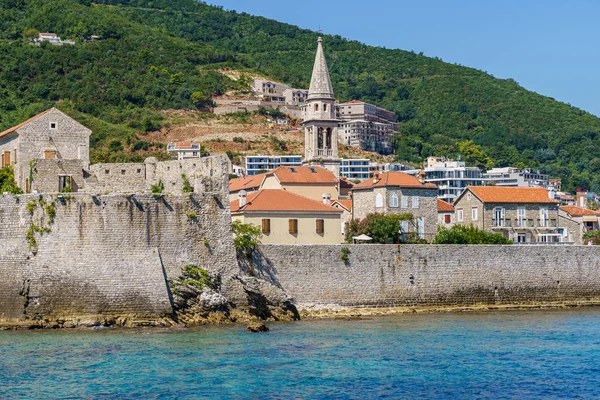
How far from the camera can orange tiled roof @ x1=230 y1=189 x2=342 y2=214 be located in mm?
45000

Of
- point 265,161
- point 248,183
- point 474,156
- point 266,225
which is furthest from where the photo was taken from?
point 474,156

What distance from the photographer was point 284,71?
16550cm

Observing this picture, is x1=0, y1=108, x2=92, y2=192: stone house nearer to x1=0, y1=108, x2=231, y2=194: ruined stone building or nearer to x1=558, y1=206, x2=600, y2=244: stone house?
x1=0, y1=108, x2=231, y2=194: ruined stone building

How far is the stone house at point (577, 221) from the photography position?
62.6 metres

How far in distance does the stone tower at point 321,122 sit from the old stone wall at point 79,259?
4238 centimetres

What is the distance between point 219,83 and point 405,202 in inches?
Result: 3262

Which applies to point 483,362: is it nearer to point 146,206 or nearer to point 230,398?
point 230,398

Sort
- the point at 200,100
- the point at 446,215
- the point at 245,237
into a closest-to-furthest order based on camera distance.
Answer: the point at 245,237
the point at 446,215
the point at 200,100

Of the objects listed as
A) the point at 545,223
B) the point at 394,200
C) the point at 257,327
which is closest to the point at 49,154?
the point at 257,327

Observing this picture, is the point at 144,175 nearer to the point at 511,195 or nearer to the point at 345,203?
the point at 345,203

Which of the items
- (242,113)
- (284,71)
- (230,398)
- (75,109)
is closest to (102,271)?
Result: (230,398)

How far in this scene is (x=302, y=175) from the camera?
2354 inches

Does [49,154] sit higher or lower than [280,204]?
higher

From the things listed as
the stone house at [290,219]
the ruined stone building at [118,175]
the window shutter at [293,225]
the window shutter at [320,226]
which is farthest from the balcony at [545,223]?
the ruined stone building at [118,175]
